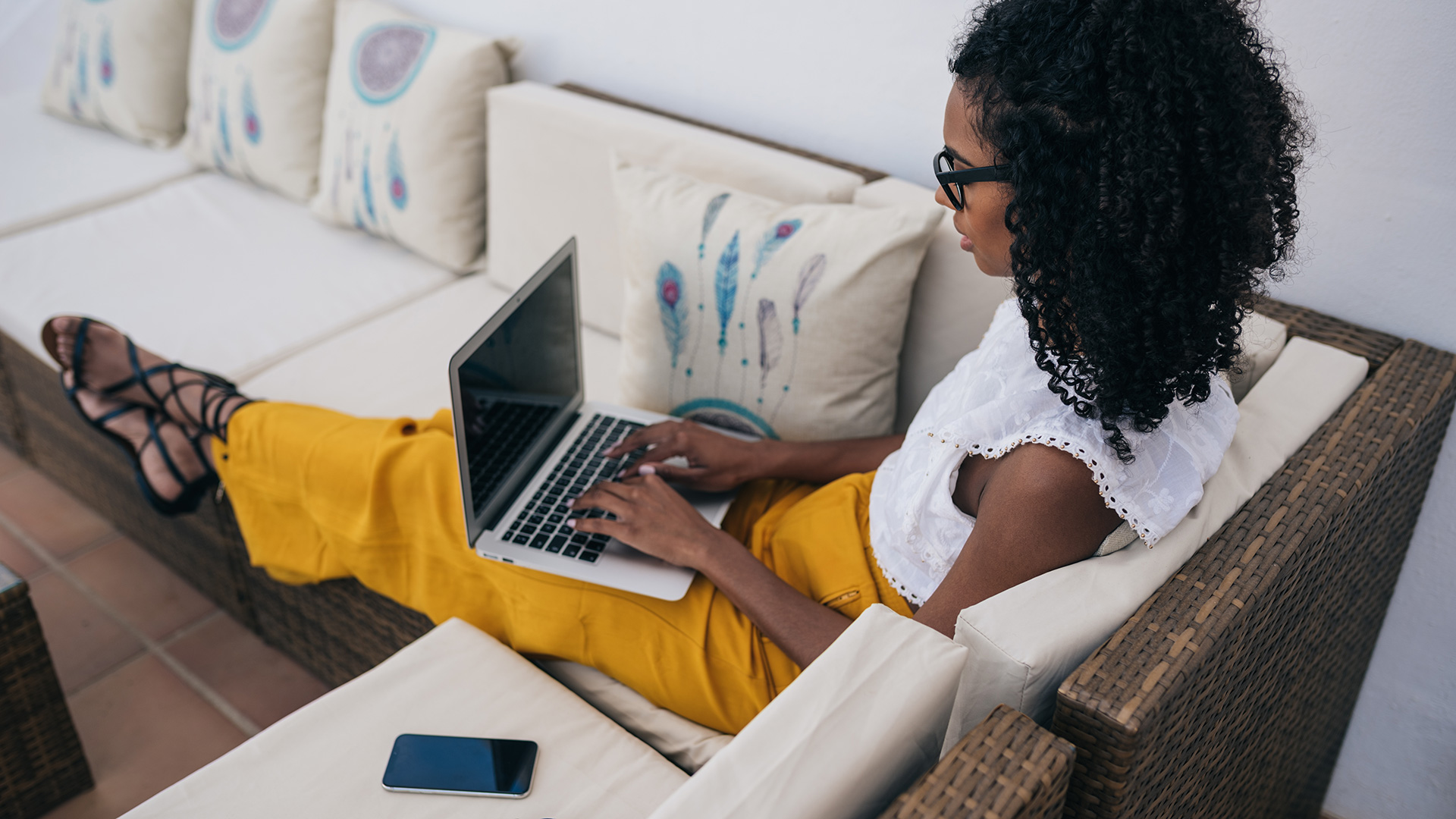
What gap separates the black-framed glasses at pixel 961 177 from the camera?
3.02ft

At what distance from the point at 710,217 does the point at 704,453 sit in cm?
37

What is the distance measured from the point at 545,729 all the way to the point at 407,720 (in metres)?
0.15

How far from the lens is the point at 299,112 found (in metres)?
2.27

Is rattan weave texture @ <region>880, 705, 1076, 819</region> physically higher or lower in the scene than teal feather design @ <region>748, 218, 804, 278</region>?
lower

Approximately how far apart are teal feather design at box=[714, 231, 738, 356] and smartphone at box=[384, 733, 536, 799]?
26.6 inches

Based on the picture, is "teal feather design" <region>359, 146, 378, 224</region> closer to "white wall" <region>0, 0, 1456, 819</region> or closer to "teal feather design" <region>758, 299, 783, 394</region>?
"white wall" <region>0, 0, 1456, 819</region>

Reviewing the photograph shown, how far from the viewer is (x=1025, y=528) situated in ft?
3.05

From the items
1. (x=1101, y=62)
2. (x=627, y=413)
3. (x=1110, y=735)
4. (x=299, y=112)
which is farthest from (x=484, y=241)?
(x=1110, y=735)

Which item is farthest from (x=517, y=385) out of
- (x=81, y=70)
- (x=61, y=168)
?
(x=81, y=70)

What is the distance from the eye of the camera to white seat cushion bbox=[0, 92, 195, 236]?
2.32 metres

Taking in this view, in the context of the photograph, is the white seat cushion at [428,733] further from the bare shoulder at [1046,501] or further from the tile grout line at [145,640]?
the tile grout line at [145,640]

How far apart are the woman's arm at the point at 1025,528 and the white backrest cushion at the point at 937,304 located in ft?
1.63

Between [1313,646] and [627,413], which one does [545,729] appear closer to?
[627,413]

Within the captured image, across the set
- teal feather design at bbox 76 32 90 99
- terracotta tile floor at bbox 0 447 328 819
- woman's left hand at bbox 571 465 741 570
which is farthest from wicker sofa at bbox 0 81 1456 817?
teal feather design at bbox 76 32 90 99
